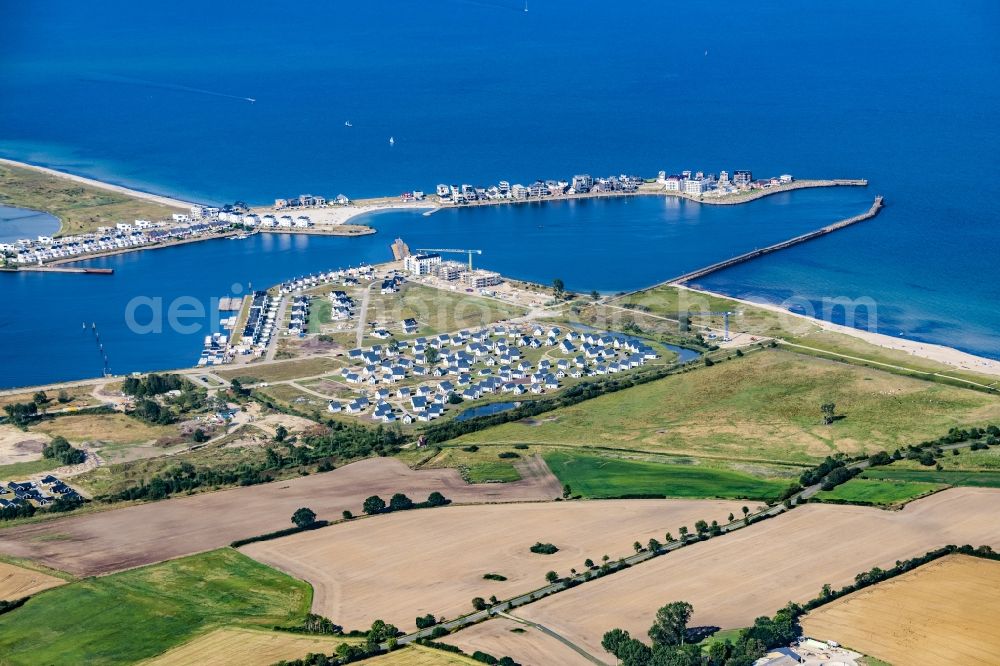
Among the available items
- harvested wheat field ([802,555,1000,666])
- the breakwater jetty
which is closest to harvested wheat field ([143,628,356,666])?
harvested wheat field ([802,555,1000,666])

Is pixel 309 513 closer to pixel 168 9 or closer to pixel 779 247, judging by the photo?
pixel 779 247

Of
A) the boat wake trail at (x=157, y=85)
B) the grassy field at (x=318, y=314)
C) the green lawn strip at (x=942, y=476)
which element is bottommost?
the green lawn strip at (x=942, y=476)

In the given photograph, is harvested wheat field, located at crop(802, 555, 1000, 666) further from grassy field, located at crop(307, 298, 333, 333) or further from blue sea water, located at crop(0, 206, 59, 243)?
blue sea water, located at crop(0, 206, 59, 243)

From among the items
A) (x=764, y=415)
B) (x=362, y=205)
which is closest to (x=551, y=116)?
(x=362, y=205)

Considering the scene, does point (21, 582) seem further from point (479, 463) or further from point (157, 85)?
point (157, 85)

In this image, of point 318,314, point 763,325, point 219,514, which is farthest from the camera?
point 318,314

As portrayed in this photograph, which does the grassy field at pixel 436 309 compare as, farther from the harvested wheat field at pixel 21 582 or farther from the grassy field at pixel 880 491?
the harvested wheat field at pixel 21 582

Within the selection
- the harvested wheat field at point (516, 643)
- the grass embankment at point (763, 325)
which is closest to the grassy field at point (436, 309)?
the grass embankment at point (763, 325)
